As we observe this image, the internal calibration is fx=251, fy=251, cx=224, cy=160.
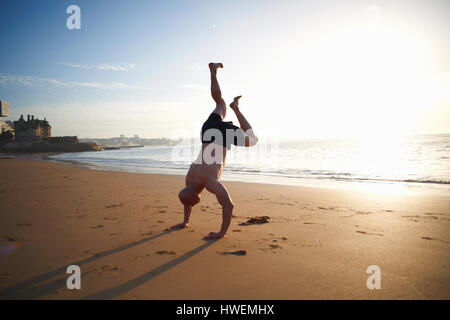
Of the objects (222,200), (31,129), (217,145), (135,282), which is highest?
(31,129)

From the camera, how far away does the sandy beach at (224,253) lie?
2.57 metres

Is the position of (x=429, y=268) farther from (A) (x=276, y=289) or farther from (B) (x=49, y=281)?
(B) (x=49, y=281)

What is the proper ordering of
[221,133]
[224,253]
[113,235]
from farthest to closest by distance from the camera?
1. [113,235]
2. [221,133]
3. [224,253]

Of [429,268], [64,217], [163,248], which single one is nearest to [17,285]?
[163,248]

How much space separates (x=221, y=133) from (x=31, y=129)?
10708 cm

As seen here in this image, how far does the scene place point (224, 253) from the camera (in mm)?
3545

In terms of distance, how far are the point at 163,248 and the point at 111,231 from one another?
56.4 inches

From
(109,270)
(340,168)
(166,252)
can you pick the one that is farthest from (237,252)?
(340,168)

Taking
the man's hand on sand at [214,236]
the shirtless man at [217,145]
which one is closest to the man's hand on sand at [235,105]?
the shirtless man at [217,145]

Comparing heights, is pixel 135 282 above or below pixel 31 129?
below

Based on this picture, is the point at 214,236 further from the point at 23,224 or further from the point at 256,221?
the point at 23,224

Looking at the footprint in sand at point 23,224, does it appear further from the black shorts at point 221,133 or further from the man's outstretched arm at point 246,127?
the man's outstretched arm at point 246,127
